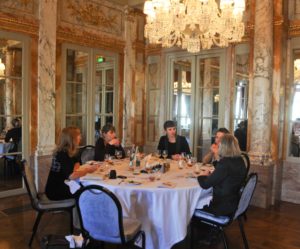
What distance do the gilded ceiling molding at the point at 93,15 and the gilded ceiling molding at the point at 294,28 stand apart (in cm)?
342

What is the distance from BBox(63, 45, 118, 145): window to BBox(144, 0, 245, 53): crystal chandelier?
8.48 feet

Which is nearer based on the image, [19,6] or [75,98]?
[19,6]

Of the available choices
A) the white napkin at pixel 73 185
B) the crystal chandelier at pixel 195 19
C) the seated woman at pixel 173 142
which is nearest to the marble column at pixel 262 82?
the seated woman at pixel 173 142

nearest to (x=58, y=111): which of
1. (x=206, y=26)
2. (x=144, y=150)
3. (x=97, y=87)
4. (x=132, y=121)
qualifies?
(x=97, y=87)

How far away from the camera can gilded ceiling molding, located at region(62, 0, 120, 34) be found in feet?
20.0

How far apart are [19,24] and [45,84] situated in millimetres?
1038

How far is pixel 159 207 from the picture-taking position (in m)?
3.09

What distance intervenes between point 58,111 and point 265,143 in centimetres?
365

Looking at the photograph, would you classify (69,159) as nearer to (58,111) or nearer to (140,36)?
(58,111)

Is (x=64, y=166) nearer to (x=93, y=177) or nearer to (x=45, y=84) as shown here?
(x=93, y=177)

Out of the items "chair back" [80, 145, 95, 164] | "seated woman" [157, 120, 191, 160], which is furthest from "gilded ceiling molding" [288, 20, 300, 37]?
"chair back" [80, 145, 95, 164]

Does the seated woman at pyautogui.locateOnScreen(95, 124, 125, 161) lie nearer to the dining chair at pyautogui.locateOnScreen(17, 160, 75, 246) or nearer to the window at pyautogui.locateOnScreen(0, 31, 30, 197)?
the dining chair at pyautogui.locateOnScreen(17, 160, 75, 246)

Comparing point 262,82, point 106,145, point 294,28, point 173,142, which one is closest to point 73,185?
point 106,145

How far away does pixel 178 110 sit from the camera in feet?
22.7
